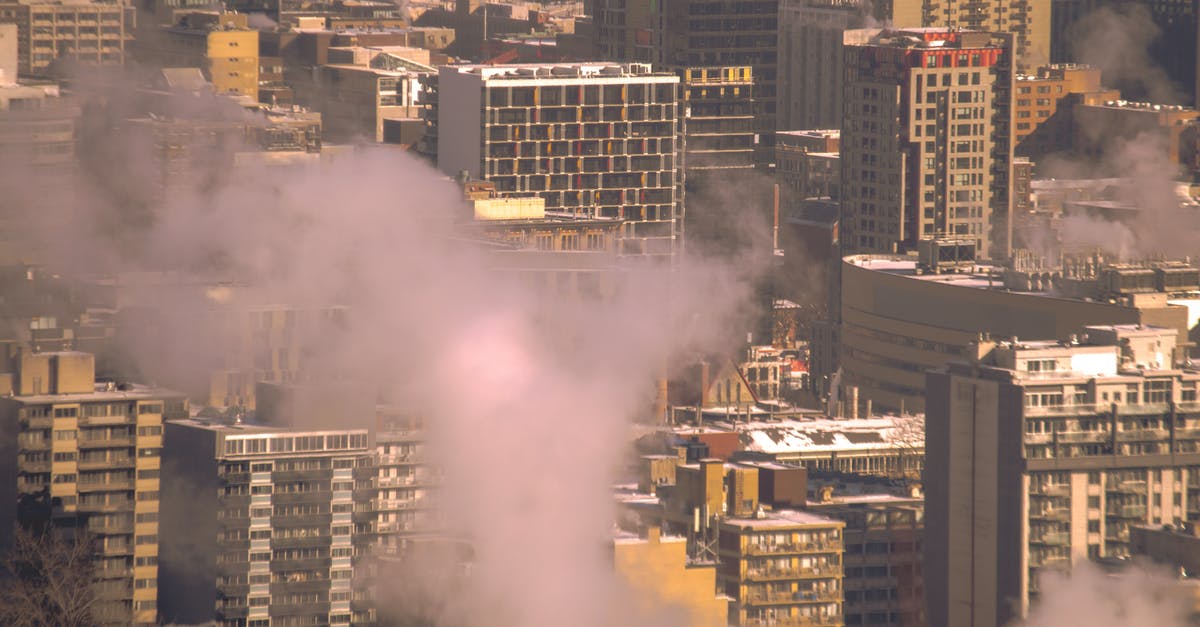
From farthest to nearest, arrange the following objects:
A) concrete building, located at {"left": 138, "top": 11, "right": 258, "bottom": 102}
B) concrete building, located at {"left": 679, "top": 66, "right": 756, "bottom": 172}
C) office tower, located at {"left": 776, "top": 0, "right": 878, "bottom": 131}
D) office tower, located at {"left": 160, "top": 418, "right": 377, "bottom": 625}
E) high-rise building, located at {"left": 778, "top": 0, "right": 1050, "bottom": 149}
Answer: office tower, located at {"left": 776, "top": 0, "right": 878, "bottom": 131} < high-rise building, located at {"left": 778, "top": 0, "right": 1050, "bottom": 149} < concrete building, located at {"left": 138, "top": 11, "right": 258, "bottom": 102} < concrete building, located at {"left": 679, "top": 66, "right": 756, "bottom": 172} < office tower, located at {"left": 160, "top": 418, "right": 377, "bottom": 625}

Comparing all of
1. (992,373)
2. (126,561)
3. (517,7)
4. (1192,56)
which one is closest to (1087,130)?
(1192,56)

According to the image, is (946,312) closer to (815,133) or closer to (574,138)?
(574,138)

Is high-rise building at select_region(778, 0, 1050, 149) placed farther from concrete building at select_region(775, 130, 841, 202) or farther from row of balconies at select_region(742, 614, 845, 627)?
row of balconies at select_region(742, 614, 845, 627)

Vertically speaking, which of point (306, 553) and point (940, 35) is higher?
point (940, 35)

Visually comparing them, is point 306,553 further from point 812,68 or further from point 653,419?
point 812,68

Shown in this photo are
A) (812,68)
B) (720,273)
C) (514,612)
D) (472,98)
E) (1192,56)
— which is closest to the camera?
(514,612)

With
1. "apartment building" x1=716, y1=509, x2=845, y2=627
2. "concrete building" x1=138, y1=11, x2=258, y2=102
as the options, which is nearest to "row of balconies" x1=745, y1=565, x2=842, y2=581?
"apartment building" x1=716, y1=509, x2=845, y2=627

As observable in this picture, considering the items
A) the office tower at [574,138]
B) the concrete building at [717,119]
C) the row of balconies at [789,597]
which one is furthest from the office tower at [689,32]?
the row of balconies at [789,597]
